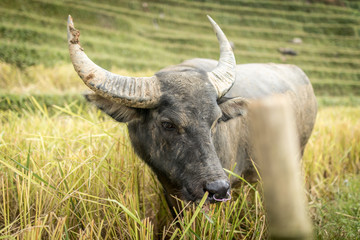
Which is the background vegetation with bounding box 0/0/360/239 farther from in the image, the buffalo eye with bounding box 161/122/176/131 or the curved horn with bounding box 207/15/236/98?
the curved horn with bounding box 207/15/236/98

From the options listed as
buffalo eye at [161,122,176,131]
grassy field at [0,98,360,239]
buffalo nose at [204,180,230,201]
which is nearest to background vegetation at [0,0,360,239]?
grassy field at [0,98,360,239]

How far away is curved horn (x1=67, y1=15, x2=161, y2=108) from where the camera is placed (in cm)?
174

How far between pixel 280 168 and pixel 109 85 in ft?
4.41

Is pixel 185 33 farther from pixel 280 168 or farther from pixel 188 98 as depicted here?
pixel 280 168

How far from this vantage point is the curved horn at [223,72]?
1.94 metres

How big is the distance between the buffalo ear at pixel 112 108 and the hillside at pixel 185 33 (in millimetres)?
6775

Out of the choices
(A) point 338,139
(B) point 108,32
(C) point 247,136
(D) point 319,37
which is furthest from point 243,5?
(C) point 247,136

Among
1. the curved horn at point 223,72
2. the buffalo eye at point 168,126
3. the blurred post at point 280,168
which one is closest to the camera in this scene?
the blurred post at point 280,168

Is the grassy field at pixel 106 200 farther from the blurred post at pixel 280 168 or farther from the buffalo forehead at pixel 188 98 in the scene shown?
the blurred post at pixel 280 168

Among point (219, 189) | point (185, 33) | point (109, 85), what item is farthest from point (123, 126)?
point (185, 33)

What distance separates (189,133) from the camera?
167 cm

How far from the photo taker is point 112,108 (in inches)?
73.3

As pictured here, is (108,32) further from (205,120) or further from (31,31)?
(205,120)

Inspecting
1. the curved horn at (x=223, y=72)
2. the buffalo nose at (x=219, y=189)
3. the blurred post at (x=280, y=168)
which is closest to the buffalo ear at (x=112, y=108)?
the curved horn at (x=223, y=72)
